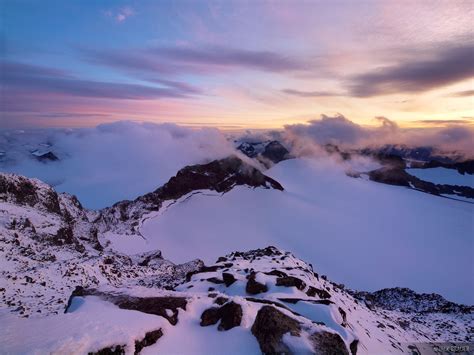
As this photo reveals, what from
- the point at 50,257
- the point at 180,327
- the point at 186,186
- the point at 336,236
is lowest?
the point at 336,236

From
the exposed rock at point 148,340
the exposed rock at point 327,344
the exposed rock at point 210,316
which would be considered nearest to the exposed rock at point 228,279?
the exposed rock at point 210,316

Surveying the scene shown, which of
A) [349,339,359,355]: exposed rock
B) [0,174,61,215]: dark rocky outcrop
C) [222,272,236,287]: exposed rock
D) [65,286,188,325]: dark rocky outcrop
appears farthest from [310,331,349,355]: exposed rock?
[0,174,61,215]: dark rocky outcrop

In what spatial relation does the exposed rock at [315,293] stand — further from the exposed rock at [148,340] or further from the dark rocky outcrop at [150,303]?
the exposed rock at [148,340]

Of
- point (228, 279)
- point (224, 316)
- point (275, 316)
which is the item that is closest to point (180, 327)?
point (224, 316)

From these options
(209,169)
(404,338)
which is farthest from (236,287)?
(209,169)

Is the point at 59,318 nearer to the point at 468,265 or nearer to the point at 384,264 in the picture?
the point at 384,264

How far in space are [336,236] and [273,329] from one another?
11773 centimetres

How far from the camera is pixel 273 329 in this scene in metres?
14.6

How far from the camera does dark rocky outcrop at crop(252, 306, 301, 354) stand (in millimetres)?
13656

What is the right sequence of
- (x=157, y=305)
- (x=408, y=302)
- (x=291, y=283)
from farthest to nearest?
1. (x=408, y=302)
2. (x=291, y=283)
3. (x=157, y=305)

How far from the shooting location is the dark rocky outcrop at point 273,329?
13.7 meters

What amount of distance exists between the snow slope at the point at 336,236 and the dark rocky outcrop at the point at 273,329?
69.0m

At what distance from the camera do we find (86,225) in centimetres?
5891

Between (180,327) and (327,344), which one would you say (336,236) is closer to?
(327,344)
